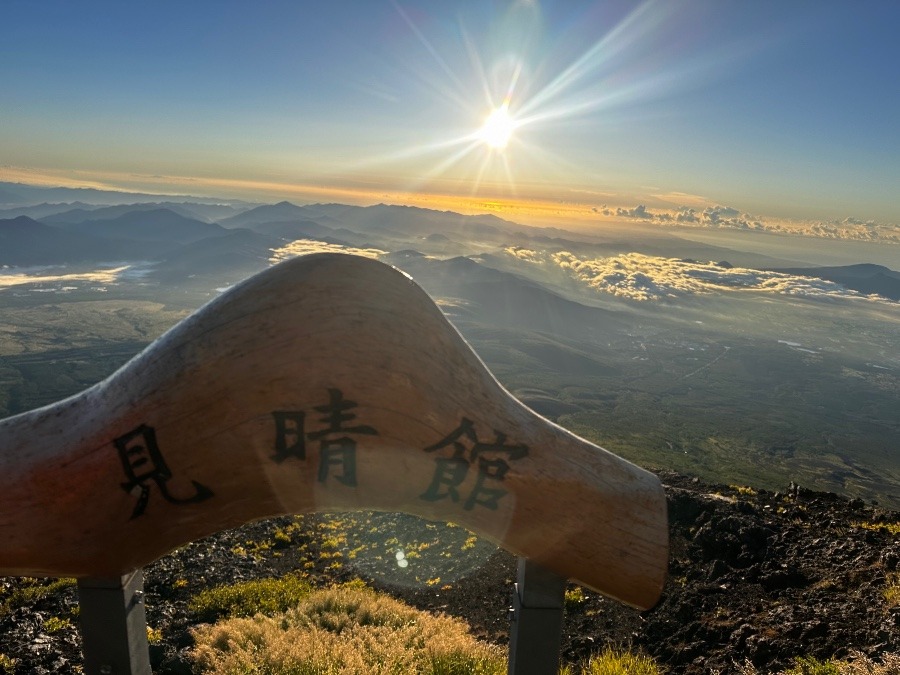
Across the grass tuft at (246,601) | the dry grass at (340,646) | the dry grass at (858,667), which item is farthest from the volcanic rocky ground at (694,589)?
the dry grass at (340,646)

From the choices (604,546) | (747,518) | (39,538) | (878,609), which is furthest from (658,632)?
(39,538)

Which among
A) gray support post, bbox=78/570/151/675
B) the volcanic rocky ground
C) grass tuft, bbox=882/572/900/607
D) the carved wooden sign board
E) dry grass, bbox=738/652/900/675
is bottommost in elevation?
the volcanic rocky ground

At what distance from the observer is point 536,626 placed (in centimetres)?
187

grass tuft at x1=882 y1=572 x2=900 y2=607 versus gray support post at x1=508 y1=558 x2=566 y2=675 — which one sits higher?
gray support post at x1=508 y1=558 x2=566 y2=675

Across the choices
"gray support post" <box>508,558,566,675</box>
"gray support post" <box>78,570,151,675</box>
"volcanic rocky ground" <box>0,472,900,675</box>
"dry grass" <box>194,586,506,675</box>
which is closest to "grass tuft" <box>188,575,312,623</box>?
"volcanic rocky ground" <box>0,472,900,675</box>

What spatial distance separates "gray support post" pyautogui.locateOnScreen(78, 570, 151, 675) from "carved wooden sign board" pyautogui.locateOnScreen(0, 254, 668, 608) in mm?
224

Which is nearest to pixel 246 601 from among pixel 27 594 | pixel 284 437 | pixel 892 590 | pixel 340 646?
pixel 27 594

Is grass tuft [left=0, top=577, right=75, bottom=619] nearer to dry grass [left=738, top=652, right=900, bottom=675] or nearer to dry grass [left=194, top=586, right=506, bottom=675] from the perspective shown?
dry grass [left=194, top=586, right=506, bottom=675]

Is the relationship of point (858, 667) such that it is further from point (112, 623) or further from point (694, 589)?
point (694, 589)

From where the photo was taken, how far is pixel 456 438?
4.75ft

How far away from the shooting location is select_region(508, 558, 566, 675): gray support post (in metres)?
1.81

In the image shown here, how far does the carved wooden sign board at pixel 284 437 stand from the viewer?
136 centimetres

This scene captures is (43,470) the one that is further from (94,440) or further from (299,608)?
(299,608)

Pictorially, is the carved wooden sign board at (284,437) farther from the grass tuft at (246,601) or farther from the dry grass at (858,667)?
the grass tuft at (246,601)
